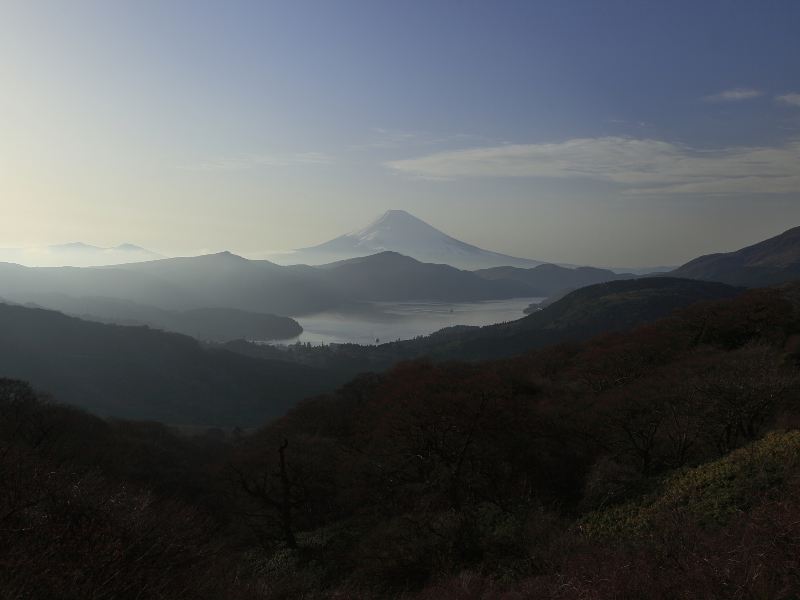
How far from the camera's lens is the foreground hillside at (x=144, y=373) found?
361 ft

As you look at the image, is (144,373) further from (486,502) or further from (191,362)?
(486,502)

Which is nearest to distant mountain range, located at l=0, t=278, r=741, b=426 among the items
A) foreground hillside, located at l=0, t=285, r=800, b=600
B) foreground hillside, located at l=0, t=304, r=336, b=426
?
foreground hillside, located at l=0, t=304, r=336, b=426

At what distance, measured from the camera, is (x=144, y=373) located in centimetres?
12431

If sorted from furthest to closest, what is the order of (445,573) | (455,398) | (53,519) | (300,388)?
(300,388) < (455,398) < (445,573) < (53,519)

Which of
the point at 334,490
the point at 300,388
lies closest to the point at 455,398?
the point at 334,490

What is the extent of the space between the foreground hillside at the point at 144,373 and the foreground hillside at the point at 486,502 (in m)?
88.1

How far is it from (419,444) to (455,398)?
2717 mm

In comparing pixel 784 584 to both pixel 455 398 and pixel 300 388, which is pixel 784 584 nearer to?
pixel 455 398

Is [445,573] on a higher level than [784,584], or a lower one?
Answer: lower

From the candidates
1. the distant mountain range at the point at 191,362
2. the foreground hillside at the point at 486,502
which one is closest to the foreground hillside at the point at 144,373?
the distant mountain range at the point at 191,362

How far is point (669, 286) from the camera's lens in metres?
183

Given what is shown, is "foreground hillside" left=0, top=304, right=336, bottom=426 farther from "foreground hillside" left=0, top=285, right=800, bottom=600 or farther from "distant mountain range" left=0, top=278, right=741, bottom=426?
"foreground hillside" left=0, top=285, right=800, bottom=600

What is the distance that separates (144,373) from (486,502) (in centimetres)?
12874

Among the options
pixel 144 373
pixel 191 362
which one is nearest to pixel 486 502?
pixel 144 373
